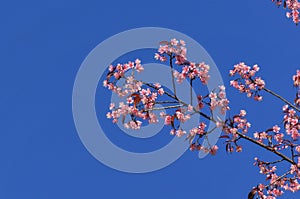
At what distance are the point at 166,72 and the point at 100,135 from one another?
1.49 meters

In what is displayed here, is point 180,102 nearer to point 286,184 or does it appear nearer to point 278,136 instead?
point 278,136

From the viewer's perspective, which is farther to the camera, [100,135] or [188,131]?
[100,135]

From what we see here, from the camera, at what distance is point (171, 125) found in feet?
20.0

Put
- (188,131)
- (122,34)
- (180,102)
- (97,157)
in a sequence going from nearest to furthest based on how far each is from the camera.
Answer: (180,102) < (188,131) < (97,157) < (122,34)

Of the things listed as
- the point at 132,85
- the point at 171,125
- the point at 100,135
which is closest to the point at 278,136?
the point at 171,125

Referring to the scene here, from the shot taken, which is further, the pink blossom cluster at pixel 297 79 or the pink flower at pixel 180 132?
the pink flower at pixel 180 132

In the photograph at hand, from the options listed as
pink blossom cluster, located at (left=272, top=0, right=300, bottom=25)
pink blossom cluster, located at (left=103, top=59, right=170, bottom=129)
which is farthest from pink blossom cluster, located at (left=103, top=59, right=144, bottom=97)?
pink blossom cluster, located at (left=272, top=0, right=300, bottom=25)

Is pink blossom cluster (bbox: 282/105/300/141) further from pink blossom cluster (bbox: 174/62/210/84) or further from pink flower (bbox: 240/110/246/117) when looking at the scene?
pink blossom cluster (bbox: 174/62/210/84)

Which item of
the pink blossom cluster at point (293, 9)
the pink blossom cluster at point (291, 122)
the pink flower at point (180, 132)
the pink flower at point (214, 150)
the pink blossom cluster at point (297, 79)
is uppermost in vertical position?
the pink blossom cluster at point (293, 9)

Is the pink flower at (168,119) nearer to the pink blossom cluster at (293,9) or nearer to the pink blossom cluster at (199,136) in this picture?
the pink blossom cluster at (199,136)

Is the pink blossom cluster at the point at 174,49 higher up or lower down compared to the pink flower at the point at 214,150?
higher up

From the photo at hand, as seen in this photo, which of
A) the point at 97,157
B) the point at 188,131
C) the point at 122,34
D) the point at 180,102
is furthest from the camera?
the point at 122,34

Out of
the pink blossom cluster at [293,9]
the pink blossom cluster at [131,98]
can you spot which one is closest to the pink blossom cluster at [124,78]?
the pink blossom cluster at [131,98]

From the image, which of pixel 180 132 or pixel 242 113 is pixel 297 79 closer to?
pixel 242 113
